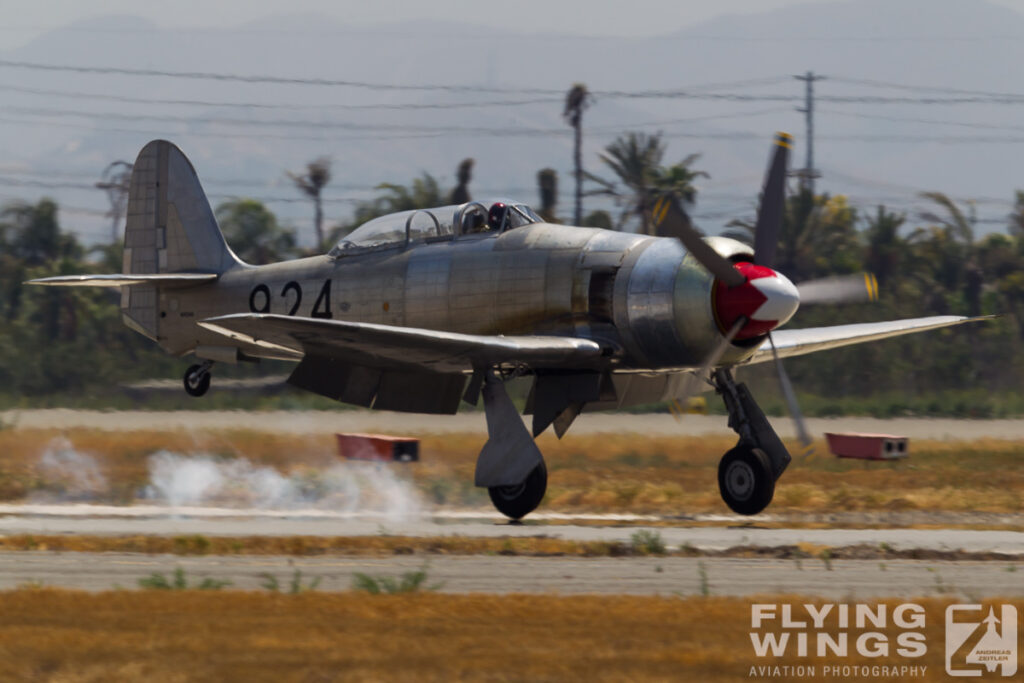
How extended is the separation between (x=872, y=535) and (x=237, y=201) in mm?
48163

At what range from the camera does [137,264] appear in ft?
75.8

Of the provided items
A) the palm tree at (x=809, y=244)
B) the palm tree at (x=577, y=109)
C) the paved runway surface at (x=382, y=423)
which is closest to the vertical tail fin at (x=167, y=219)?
the paved runway surface at (x=382, y=423)

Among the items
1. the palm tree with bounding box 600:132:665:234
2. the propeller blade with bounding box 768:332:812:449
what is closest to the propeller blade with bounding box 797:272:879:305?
the propeller blade with bounding box 768:332:812:449

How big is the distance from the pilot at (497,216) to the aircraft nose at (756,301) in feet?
11.3

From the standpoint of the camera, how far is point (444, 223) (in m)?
18.4

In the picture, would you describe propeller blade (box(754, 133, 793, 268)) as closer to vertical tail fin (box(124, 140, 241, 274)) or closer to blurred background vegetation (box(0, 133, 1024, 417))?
vertical tail fin (box(124, 140, 241, 274))

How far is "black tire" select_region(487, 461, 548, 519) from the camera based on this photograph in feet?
59.2

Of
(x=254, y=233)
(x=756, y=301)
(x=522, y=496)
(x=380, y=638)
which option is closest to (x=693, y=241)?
(x=756, y=301)

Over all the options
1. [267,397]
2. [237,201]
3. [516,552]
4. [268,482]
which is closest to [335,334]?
[516,552]

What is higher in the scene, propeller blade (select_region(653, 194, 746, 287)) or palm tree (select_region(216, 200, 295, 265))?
propeller blade (select_region(653, 194, 746, 287))

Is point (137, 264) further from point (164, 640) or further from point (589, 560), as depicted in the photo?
point (164, 640)

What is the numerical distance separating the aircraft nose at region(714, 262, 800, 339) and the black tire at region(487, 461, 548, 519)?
355 cm

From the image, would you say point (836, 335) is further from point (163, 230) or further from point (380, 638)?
point (380, 638)

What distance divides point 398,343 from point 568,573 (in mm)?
3967
